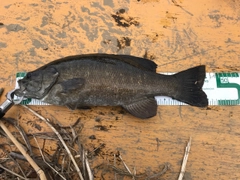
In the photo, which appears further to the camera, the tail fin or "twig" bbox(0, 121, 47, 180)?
the tail fin

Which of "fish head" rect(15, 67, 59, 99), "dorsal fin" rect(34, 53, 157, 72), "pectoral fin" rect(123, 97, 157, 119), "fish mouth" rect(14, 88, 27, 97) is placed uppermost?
"dorsal fin" rect(34, 53, 157, 72)

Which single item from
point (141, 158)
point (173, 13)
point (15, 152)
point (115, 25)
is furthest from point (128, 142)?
point (173, 13)

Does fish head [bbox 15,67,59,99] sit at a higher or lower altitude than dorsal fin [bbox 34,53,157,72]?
lower

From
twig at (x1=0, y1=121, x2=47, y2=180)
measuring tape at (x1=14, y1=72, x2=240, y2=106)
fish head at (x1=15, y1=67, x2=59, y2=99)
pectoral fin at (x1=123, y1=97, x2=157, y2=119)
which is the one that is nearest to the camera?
twig at (x1=0, y1=121, x2=47, y2=180)

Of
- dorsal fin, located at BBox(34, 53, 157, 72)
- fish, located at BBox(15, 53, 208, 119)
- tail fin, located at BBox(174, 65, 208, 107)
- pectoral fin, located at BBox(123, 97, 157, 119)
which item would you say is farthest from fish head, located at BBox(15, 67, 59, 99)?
tail fin, located at BBox(174, 65, 208, 107)

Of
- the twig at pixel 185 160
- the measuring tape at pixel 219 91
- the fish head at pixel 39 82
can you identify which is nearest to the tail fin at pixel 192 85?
Answer: the measuring tape at pixel 219 91

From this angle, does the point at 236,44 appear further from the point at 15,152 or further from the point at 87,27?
the point at 15,152

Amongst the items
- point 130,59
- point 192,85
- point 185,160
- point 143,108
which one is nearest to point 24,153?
point 143,108

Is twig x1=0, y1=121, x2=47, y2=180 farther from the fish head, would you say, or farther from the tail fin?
the tail fin
